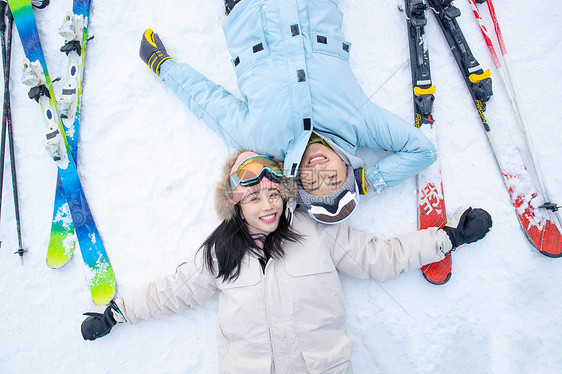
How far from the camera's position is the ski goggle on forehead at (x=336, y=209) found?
201cm

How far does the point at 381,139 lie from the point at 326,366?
148 centimetres

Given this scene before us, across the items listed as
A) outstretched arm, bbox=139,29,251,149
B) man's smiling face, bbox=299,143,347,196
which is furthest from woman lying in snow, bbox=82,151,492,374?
outstretched arm, bbox=139,29,251,149

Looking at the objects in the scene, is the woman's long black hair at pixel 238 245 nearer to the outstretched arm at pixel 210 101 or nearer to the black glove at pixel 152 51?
the outstretched arm at pixel 210 101

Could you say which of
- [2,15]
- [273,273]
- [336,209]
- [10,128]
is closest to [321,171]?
[336,209]

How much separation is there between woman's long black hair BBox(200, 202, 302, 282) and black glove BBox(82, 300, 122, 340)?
0.82 metres

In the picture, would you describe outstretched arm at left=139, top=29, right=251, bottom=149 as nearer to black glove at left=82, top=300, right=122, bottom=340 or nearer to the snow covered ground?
the snow covered ground

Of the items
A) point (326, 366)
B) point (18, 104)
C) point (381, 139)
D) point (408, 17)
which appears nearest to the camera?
point (326, 366)

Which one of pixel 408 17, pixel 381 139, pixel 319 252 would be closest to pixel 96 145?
pixel 319 252

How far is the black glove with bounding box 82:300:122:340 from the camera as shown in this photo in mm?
2322

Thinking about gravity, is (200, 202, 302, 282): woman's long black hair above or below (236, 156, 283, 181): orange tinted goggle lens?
below

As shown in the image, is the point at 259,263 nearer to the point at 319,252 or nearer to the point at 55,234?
the point at 319,252

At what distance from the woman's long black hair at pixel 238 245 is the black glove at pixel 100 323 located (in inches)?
32.2

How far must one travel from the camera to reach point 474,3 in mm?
2578

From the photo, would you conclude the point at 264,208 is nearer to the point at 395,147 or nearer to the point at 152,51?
the point at 395,147
